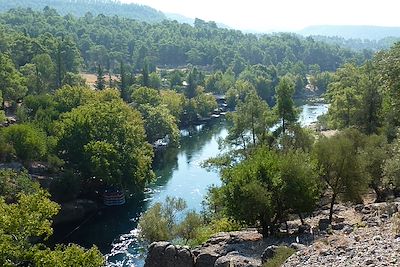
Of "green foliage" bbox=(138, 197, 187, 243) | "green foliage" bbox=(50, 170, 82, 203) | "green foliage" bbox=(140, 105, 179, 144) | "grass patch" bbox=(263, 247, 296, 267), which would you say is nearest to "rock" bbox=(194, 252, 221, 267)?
"grass patch" bbox=(263, 247, 296, 267)

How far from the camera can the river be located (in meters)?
47.8

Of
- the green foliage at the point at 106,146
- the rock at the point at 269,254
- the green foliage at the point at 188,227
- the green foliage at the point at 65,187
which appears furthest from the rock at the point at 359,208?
the green foliage at the point at 65,187

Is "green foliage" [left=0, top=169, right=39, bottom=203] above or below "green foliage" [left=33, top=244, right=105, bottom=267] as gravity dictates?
below

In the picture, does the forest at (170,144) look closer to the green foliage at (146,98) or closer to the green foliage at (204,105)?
the green foliage at (146,98)

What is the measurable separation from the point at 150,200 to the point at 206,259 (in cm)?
3293

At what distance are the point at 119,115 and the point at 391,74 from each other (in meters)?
44.5

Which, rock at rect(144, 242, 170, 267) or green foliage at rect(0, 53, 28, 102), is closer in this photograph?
rock at rect(144, 242, 170, 267)

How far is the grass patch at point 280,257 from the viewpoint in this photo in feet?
80.6

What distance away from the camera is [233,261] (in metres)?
28.2

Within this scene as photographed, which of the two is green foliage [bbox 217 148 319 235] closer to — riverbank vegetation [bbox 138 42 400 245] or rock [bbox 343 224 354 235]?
riverbank vegetation [bbox 138 42 400 245]

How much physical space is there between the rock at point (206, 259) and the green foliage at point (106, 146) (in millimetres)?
31734

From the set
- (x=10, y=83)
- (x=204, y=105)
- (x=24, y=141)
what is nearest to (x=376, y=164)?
(x=24, y=141)

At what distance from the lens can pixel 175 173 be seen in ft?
241

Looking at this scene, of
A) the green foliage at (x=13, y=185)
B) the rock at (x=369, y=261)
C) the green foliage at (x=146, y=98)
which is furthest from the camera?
the green foliage at (x=146, y=98)
